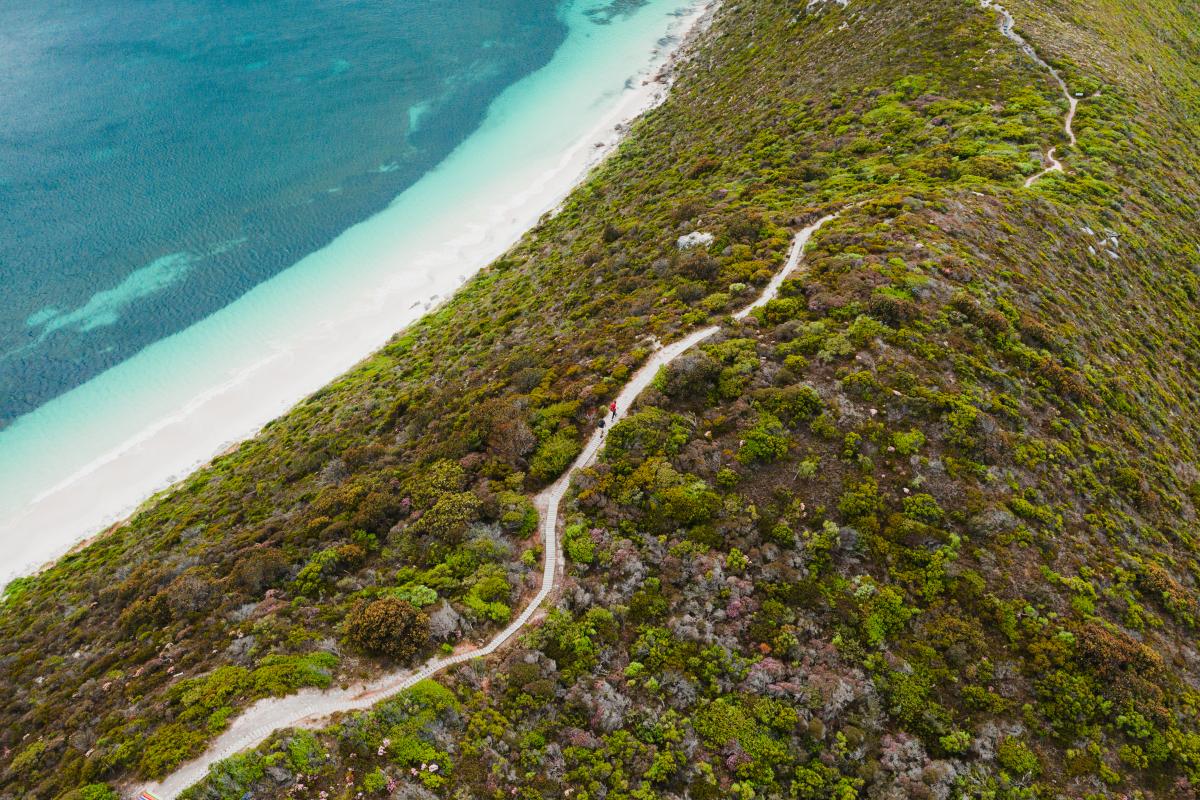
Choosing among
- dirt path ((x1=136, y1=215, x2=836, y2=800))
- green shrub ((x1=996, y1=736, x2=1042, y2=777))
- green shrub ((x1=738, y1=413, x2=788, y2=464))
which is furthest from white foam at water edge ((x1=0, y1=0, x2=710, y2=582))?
green shrub ((x1=996, y1=736, x2=1042, y2=777))

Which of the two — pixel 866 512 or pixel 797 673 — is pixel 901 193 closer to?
pixel 866 512

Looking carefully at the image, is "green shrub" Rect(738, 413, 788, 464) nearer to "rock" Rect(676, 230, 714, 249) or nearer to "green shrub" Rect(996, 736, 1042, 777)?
"green shrub" Rect(996, 736, 1042, 777)

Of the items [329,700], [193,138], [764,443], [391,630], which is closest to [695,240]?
[764,443]

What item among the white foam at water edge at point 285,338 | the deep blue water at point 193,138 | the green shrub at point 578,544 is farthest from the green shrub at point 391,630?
the deep blue water at point 193,138

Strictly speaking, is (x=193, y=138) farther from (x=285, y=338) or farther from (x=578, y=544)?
(x=578, y=544)

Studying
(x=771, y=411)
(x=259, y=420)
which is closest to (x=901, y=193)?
(x=771, y=411)
